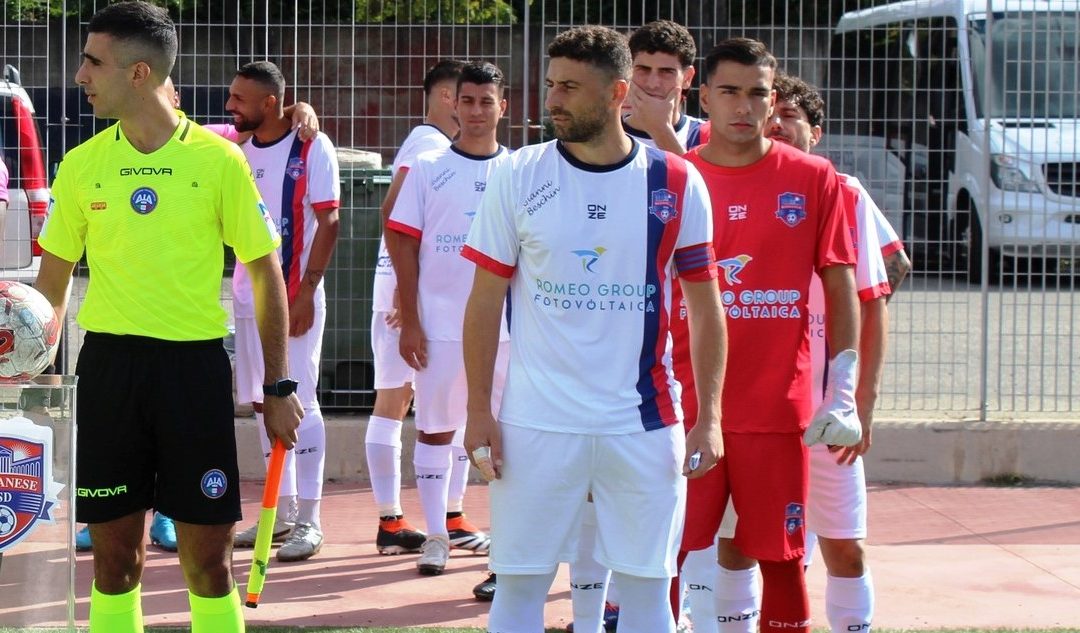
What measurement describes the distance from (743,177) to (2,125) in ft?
16.6

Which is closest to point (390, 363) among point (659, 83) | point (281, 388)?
point (659, 83)

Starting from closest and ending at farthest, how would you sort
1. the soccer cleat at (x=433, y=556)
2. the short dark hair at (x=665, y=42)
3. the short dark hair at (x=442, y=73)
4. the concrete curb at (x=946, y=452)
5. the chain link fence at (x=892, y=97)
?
the short dark hair at (x=665, y=42) < the soccer cleat at (x=433, y=556) < the short dark hair at (x=442, y=73) < the chain link fence at (x=892, y=97) < the concrete curb at (x=946, y=452)

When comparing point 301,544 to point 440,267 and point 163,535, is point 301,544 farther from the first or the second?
point 440,267

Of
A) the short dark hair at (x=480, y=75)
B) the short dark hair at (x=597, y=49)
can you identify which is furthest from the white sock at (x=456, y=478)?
the short dark hair at (x=597, y=49)

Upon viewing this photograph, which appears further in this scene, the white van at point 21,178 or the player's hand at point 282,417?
the white van at point 21,178

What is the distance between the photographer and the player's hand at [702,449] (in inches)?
170

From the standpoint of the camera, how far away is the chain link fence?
8461 mm

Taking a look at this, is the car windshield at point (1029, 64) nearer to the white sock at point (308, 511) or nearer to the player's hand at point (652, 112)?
A: the player's hand at point (652, 112)

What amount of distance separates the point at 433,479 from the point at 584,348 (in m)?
2.96

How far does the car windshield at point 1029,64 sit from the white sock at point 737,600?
4479 millimetres

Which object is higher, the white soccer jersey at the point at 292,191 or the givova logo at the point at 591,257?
the white soccer jersey at the point at 292,191

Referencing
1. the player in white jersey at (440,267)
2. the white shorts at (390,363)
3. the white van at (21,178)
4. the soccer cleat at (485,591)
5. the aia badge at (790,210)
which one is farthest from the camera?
the white van at (21,178)

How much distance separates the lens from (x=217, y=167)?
4.63m

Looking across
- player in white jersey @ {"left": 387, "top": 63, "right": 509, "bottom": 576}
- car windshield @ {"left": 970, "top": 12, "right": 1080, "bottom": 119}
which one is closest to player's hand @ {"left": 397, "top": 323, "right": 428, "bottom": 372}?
player in white jersey @ {"left": 387, "top": 63, "right": 509, "bottom": 576}
